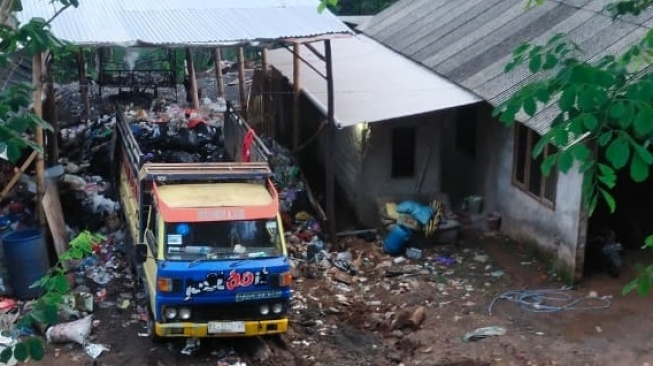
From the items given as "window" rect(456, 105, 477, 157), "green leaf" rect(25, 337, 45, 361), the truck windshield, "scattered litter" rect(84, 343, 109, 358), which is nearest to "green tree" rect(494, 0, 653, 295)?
"green leaf" rect(25, 337, 45, 361)

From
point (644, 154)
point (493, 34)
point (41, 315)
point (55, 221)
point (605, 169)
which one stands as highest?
point (644, 154)

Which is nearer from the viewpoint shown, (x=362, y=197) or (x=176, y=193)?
(x=176, y=193)

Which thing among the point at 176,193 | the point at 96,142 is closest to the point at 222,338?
the point at 176,193

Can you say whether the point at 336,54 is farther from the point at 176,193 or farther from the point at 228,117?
the point at 176,193

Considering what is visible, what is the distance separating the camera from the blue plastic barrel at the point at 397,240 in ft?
41.9

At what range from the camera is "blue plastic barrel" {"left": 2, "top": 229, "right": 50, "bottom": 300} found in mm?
10594

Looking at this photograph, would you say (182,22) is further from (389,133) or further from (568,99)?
(568,99)

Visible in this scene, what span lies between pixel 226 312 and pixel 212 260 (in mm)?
607

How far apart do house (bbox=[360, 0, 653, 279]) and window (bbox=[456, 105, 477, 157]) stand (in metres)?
0.03

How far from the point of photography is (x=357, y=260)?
12.5 metres

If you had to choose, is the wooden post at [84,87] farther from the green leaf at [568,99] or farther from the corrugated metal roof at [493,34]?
the green leaf at [568,99]

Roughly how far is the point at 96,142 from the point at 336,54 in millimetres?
5529

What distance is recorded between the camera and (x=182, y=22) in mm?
12531

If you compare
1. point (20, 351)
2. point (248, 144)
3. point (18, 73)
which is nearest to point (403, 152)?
point (248, 144)
